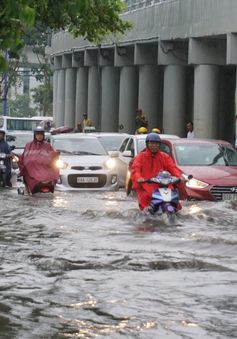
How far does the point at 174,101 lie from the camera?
4106cm

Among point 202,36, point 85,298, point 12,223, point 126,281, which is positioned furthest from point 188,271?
point 202,36

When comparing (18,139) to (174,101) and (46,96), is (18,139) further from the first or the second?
Result: (46,96)

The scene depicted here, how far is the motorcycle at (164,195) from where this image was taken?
15586 millimetres

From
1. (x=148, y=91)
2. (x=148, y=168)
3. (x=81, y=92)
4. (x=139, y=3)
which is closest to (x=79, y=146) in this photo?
(x=148, y=168)

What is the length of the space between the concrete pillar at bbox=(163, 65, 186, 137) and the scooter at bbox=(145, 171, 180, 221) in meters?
24.8

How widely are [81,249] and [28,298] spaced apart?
3449 millimetres

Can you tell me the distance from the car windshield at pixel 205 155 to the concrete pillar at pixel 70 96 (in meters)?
40.2

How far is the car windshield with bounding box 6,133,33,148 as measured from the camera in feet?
97.6

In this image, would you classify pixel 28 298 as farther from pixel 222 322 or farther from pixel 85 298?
pixel 222 322

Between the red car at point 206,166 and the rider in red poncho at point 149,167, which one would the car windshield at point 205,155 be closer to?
the red car at point 206,166

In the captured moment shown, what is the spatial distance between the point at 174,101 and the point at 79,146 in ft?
53.5

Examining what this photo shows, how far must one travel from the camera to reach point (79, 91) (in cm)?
5925

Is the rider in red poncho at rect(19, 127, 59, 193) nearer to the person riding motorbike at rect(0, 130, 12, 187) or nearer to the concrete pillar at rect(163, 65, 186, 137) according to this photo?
the person riding motorbike at rect(0, 130, 12, 187)

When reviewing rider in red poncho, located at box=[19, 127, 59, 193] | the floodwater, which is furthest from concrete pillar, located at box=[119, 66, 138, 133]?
the floodwater
